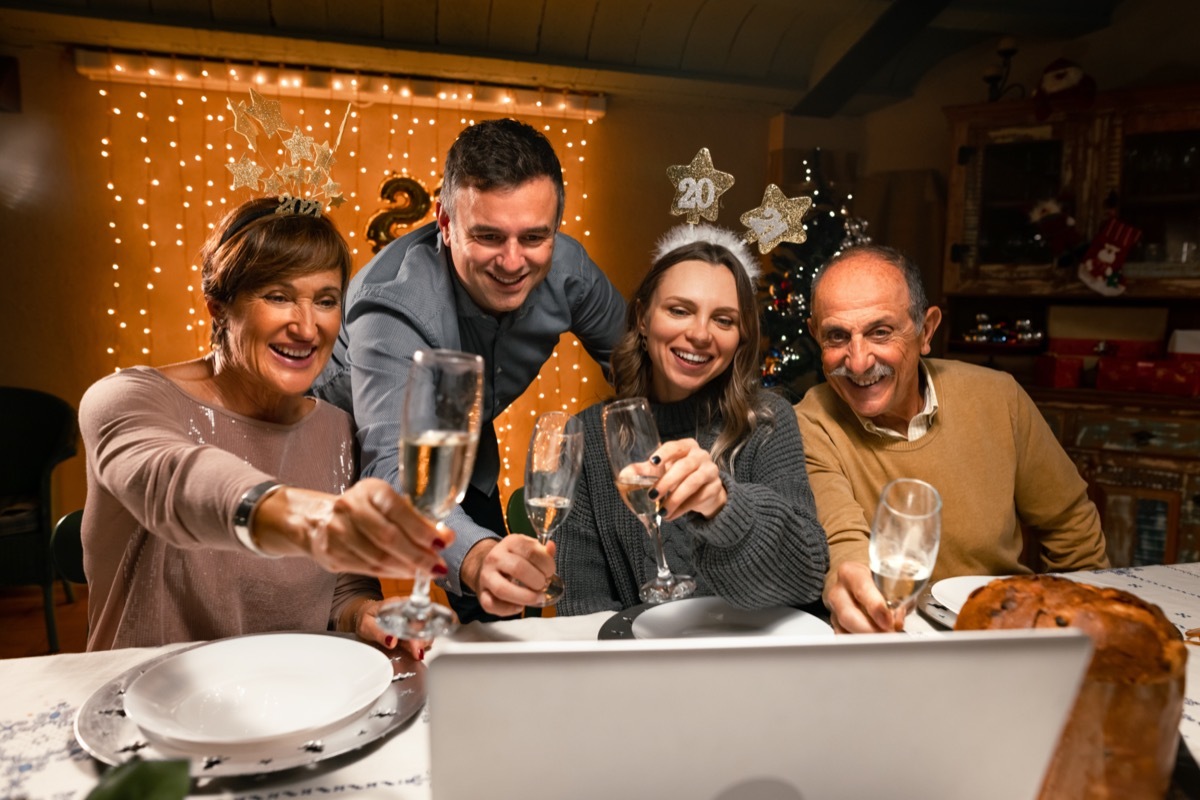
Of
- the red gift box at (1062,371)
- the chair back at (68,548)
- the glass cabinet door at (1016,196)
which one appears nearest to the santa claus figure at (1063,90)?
the glass cabinet door at (1016,196)

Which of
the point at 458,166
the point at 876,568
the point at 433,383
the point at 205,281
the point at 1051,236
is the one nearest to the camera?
the point at 433,383

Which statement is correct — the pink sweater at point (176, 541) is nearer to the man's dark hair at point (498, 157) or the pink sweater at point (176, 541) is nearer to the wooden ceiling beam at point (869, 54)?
the man's dark hair at point (498, 157)

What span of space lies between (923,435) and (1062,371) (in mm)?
2404

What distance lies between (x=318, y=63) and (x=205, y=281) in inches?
132


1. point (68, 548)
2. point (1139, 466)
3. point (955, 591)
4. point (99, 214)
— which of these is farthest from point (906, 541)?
point (99, 214)

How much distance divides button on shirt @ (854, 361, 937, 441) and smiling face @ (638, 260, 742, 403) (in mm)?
401

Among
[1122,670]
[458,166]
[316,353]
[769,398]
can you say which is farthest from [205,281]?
[1122,670]

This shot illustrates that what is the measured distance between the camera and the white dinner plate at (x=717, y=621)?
4.05ft

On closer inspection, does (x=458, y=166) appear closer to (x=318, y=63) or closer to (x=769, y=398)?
(x=769, y=398)

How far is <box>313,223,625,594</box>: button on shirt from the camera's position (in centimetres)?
160

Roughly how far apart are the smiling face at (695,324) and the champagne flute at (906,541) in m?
0.84

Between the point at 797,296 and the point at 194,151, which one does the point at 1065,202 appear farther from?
the point at 194,151

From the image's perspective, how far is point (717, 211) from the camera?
191 cm

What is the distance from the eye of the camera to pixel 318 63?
4.27 m
